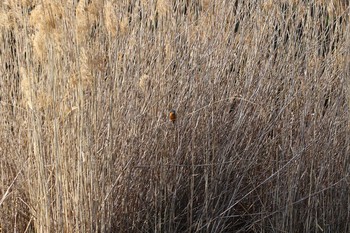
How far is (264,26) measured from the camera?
4.03 meters

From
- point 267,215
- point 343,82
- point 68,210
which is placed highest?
point 343,82

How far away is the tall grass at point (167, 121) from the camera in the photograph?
2961mm

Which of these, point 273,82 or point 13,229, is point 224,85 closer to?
point 273,82

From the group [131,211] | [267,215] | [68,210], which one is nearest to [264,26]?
[267,215]

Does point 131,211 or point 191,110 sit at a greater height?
point 191,110

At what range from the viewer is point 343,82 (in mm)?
3900

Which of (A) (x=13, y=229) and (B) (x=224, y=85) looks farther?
(B) (x=224, y=85)

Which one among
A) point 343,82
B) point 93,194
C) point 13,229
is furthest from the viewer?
point 343,82

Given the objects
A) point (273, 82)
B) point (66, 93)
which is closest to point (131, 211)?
point (66, 93)

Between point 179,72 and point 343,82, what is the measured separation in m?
0.88

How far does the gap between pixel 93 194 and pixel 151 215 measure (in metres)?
0.58

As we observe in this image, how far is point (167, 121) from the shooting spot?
3541 millimetres

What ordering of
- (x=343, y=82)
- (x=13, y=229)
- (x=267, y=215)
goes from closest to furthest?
(x=13, y=229) → (x=267, y=215) → (x=343, y=82)

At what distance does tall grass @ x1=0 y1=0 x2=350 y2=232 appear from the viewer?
2.96 meters
